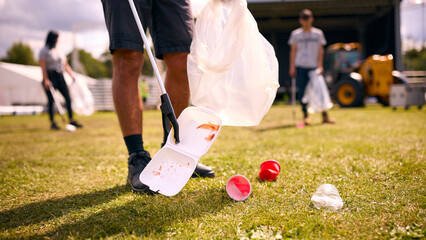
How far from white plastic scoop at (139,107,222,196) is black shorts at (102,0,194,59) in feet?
1.70

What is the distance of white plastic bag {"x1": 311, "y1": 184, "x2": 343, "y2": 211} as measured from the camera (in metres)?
1.42

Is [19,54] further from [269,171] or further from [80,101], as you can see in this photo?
[269,171]

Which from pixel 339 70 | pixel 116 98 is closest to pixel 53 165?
pixel 116 98

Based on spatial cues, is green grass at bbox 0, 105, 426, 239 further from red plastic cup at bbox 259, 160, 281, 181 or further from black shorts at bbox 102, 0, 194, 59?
black shorts at bbox 102, 0, 194, 59

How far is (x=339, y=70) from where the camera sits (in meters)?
11.2

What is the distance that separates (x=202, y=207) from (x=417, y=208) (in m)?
0.94

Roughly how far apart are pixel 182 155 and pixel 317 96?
14.1 ft

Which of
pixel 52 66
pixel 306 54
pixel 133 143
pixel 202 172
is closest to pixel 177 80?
pixel 133 143

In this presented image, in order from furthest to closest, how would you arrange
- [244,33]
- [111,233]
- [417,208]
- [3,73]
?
1. [3,73]
2. [244,33]
3. [417,208]
4. [111,233]

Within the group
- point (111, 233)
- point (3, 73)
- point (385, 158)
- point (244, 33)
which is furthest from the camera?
point (3, 73)

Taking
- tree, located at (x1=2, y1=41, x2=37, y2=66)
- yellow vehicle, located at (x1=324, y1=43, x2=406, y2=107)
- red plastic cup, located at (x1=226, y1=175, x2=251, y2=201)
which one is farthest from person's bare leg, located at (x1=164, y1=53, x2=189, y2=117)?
tree, located at (x1=2, y1=41, x2=37, y2=66)

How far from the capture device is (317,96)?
5.38m

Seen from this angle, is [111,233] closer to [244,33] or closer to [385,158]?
[244,33]

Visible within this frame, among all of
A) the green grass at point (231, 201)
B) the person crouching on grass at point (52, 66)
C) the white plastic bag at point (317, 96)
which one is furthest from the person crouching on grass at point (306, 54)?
the person crouching on grass at point (52, 66)
